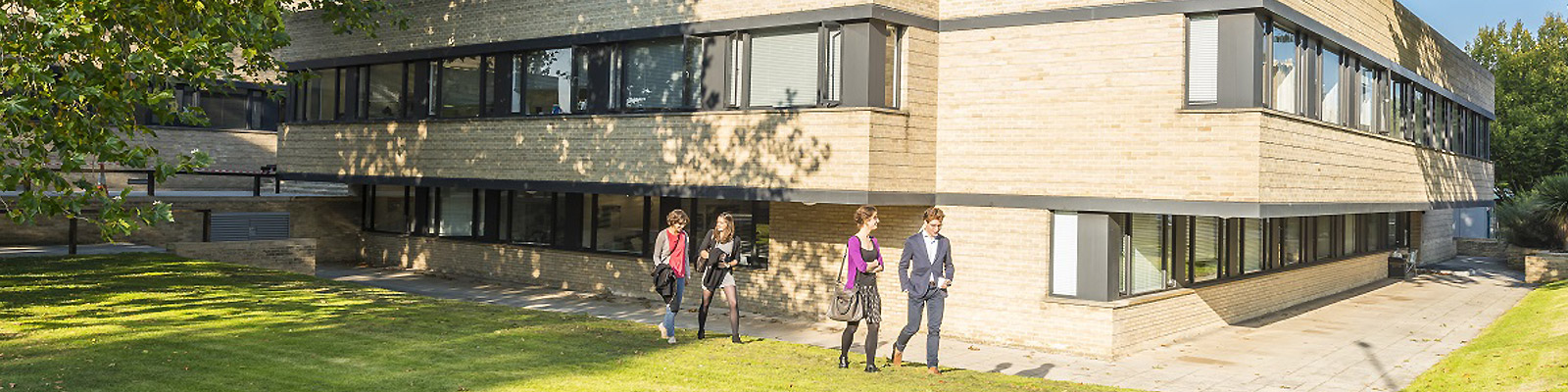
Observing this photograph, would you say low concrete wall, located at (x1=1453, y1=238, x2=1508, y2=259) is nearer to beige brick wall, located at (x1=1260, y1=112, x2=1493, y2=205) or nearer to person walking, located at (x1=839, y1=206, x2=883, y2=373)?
beige brick wall, located at (x1=1260, y1=112, x2=1493, y2=205)

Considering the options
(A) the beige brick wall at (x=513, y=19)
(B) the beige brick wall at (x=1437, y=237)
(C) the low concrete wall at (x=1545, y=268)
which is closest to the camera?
(A) the beige brick wall at (x=513, y=19)

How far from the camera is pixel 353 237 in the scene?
2631 cm

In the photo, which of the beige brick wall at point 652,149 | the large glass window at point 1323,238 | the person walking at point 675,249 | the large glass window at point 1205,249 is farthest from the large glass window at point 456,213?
the large glass window at point 1323,238

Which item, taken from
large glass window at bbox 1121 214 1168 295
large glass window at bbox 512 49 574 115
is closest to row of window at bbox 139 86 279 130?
large glass window at bbox 512 49 574 115

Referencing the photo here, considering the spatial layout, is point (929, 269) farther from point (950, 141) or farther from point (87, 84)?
point (87, 84)

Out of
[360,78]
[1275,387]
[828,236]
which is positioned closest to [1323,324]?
[1275,387]

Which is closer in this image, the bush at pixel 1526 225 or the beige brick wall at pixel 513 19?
the beige brick wall at pixel 513 19

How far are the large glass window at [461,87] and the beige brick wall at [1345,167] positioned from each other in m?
13.9

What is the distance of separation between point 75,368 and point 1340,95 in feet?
58.4

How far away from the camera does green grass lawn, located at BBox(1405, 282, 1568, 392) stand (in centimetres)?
1155

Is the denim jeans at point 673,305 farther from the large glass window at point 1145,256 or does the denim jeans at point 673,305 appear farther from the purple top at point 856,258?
the large glass window at point 1145,256

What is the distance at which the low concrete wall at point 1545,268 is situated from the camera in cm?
2625

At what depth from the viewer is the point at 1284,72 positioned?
1589 cm

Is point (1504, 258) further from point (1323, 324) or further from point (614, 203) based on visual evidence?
point (614, 203)
